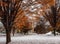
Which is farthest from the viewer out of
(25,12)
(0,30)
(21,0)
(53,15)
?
(0,30)

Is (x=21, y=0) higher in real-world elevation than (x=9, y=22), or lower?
higher

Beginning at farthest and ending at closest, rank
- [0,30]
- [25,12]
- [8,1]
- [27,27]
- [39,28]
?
[0,30], [39,28], [27,27], [25,12], [8,1]

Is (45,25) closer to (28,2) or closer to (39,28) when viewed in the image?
(39,28)

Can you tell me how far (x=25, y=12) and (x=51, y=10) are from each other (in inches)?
624

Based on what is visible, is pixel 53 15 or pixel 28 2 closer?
pixel 28 2

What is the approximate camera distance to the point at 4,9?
16281 millimetres

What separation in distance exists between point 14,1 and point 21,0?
80cm

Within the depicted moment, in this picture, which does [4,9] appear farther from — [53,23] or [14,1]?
[53,23]

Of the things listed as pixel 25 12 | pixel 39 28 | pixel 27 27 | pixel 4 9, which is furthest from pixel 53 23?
pixel 4 9

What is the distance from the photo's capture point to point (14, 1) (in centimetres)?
1681

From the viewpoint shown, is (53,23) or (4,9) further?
(53,23)

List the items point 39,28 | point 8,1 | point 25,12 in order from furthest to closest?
1. point 39,28
2. point 25,12
3. point 8,1

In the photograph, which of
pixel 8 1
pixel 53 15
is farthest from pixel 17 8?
pixel 53 15

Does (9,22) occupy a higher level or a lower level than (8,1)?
lower
